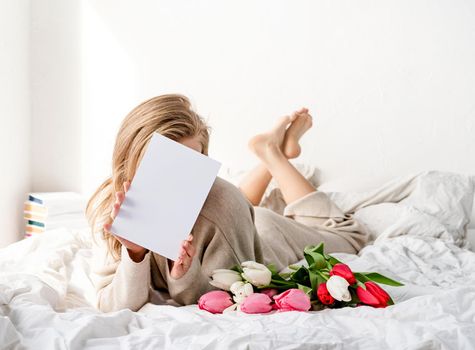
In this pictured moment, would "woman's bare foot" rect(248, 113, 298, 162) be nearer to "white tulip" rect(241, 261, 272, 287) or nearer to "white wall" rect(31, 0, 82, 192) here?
"white tulip" rect(241, 261, 272, 287)

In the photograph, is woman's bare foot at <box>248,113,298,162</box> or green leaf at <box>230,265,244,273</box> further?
woman's bare foot at <box>248,113,298,162</box>

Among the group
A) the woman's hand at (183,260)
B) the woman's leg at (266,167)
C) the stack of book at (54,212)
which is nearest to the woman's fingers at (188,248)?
the woman's hand at (183,260)

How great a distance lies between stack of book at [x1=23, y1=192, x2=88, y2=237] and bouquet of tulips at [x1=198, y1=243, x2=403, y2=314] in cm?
159

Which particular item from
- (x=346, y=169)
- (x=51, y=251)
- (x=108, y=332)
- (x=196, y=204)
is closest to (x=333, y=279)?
(x=196, y=204)

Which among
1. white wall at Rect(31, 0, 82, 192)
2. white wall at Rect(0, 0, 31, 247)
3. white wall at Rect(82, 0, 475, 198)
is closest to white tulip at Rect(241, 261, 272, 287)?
white wall at Rect(82, 0, 475, 198)

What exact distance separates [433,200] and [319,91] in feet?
3.11

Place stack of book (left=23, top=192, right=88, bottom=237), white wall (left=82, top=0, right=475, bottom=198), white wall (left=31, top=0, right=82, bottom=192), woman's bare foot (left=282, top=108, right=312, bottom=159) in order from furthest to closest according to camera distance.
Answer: white wall (left=31, top=0, right=82, bottom=192) → white wall (left=82, top=0, right=475, bottom=198) → stack of book (left=23, top=192, right=88, bottom=237) → woman's bare foot (left=282, top=108, right=312, bottom=159)

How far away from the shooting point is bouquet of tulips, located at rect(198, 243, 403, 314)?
45.3 inches

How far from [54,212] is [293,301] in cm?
186

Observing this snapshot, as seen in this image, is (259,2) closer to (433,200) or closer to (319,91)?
(319,91)

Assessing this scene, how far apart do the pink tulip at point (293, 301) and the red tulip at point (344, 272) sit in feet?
0.23

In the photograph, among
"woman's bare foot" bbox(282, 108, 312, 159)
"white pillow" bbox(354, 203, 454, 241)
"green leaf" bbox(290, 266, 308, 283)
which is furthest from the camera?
"woman's bare foot" bbox(282, 108, 312, 159)

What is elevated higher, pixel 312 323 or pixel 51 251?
pixel 312 323

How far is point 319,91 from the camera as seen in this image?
9.96 feet
